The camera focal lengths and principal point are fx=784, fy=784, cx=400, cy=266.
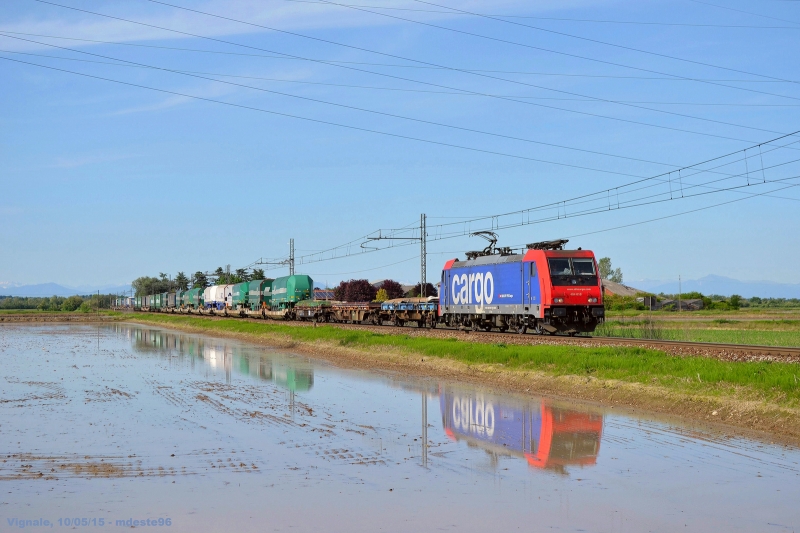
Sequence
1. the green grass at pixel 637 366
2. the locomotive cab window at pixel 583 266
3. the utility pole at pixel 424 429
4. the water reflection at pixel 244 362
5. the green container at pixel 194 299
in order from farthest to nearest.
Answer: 1. the green container at pixel 194 299
2. the locomotive cab window at pixel 583 266
3. the water reflection at pixel 244 362
4. the green grass at pixel 637 366
5. the utility pole at pixel 424 429

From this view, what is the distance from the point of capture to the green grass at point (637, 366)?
16.7 m

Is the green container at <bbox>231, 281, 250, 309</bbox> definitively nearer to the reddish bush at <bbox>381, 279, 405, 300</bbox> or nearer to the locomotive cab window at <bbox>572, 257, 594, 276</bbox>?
the reddish bush at <bbox>381, 279, 405, 300</bbox>

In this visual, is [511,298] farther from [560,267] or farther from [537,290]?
[560,267]

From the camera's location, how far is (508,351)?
26.8 metres

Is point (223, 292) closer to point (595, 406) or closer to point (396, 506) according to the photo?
point (595, 406)

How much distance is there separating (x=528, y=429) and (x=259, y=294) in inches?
2817

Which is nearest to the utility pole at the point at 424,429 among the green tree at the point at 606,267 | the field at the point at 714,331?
the field at the point at 714,331

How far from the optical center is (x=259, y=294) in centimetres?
8525

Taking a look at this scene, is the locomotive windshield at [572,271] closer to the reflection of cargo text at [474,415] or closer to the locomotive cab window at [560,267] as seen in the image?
the locomotive cab window at [560,267]

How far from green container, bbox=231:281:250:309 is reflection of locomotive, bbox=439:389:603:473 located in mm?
72031

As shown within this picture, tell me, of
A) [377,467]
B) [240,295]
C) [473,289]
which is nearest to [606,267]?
[240,295]

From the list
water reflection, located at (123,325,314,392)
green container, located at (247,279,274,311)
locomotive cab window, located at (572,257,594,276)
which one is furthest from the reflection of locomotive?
green container, located at (247,279,274,311)

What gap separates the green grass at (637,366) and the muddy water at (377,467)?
6.81 feet

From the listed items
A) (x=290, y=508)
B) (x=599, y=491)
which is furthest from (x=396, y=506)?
(x=599, y=491)
